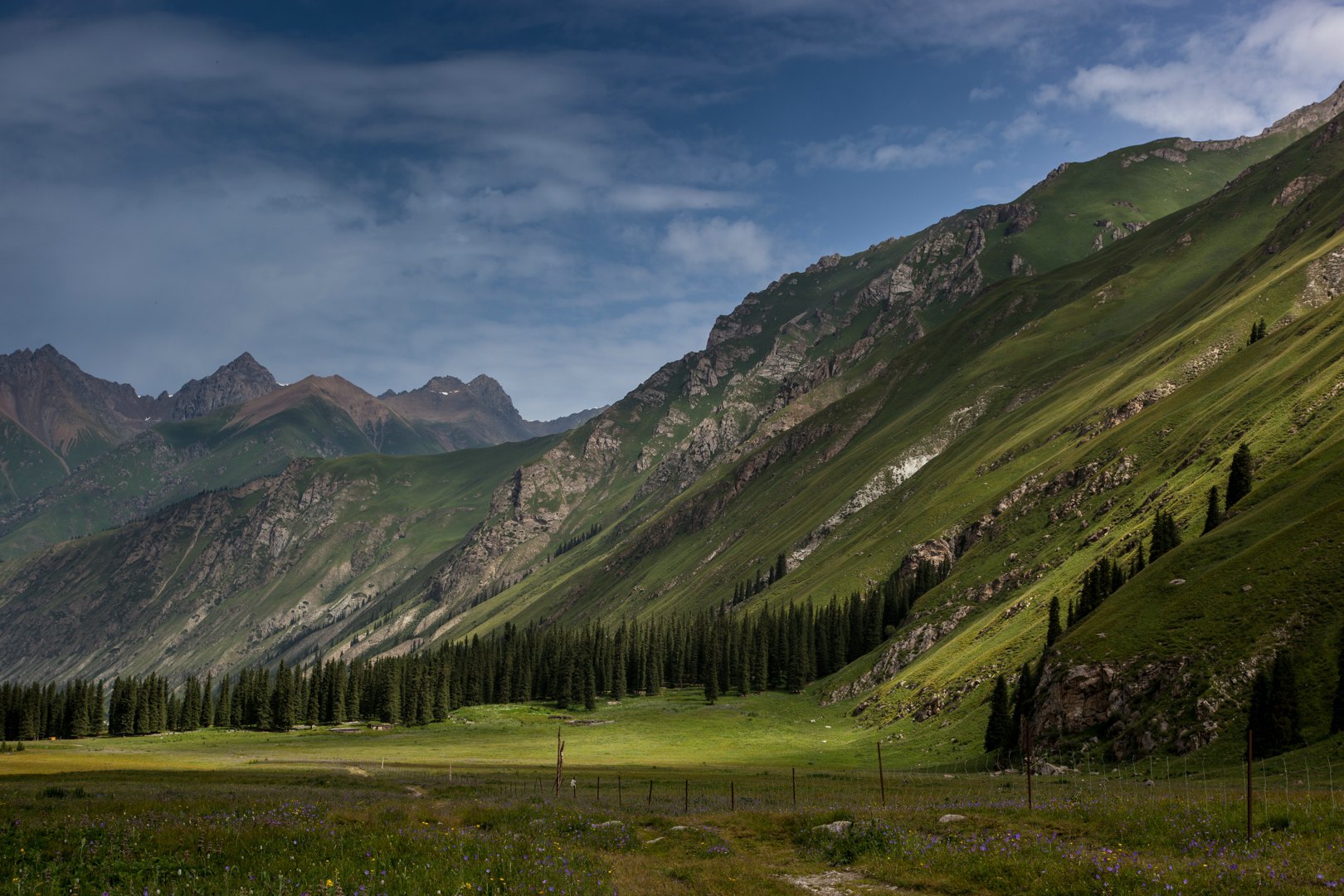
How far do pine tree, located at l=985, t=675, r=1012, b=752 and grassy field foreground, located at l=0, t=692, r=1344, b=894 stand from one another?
47.4ft

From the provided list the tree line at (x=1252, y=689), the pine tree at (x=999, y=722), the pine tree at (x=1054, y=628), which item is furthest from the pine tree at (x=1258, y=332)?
the pine tree at (x=999, y=722)

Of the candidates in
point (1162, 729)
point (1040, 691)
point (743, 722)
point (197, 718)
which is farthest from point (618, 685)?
point (1162, 729)

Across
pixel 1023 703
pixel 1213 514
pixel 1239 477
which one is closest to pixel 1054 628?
pixel 1023 703

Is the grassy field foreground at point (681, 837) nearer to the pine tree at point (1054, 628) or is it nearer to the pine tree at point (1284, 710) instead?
the pine tree at point (1284, 710)

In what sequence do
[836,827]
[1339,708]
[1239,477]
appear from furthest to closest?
1. [1239,477]
2. [1339,708]
3. [836,827]

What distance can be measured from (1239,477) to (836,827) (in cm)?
8263

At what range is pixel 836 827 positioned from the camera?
97.2ft

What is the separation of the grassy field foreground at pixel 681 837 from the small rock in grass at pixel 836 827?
161 mm

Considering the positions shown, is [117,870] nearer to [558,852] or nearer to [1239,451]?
[558,852]

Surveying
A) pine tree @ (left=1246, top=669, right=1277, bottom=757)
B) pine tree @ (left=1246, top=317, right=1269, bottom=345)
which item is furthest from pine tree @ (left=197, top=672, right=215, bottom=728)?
pine tree @ (left=1246, top=317, right=1269, bottom=345)

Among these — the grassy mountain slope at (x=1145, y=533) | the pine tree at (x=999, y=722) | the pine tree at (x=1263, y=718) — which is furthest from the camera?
the pine tree at (x=999, y=722)

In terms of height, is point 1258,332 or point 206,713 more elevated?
point 1258,332

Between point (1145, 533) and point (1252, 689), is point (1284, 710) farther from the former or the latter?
point (1145, 533)

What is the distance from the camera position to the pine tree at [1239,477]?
89.0 metres
